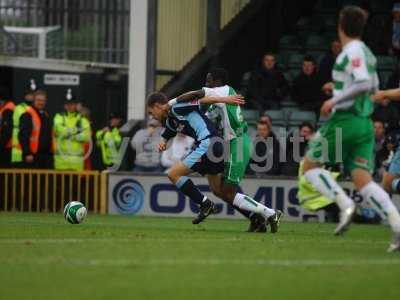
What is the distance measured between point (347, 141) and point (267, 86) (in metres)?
12.2

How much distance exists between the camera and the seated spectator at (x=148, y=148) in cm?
2331

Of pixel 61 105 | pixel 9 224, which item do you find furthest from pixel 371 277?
pixel 61 105

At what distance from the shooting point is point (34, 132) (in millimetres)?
24062

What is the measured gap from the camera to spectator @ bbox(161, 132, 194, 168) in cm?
2334

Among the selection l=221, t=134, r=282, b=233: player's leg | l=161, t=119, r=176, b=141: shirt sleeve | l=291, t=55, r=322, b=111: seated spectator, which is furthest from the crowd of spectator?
l=221, t=134, r=282, b=233: player's leg

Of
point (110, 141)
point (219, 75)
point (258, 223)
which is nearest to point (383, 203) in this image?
point (258, 223)

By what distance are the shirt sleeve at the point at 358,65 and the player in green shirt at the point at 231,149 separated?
12.5 feet

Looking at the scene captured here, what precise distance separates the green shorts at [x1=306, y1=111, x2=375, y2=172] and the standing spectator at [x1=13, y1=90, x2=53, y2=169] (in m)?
13.0

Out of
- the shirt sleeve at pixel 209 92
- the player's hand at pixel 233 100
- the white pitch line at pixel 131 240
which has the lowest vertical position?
the white pitch line at pixel 131 240

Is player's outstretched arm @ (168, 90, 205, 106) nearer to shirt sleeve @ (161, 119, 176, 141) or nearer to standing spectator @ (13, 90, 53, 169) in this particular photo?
shirt sleeve @ (161, 119, 176, 141)

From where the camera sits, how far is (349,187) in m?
21.5

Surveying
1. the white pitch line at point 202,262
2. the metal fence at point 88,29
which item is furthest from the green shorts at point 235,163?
the metal fence at point 88,29

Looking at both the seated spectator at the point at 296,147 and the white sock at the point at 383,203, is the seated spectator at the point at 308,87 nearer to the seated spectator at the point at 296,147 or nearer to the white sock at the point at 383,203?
the seated spectator at the point at 296,147

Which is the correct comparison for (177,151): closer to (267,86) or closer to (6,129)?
(267,86)
